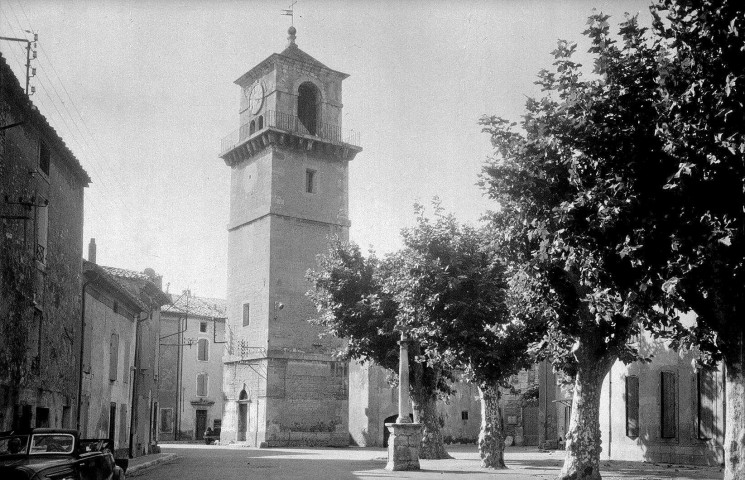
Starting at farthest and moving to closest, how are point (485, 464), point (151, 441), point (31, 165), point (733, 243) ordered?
point (151, 441), point (485, 464), point (31, 165), point (733, 243)

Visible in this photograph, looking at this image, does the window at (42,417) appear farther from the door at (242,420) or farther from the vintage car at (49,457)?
the door at (242,420)

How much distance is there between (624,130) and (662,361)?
14.3m

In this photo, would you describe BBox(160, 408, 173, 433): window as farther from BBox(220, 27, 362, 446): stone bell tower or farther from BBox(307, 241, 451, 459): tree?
BBox(307, 241, 451, 459): tree

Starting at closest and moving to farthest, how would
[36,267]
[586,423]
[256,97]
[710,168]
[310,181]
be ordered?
Answer: [710,168] → [586,423] → [36,267] → [310,181] → [256,97]

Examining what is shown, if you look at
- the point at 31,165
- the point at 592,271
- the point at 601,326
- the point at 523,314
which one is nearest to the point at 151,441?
the point at 31,165

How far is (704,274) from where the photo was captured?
13.0 m

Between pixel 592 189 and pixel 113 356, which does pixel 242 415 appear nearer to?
pixel 113 356

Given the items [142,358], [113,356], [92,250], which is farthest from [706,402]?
[92,250]

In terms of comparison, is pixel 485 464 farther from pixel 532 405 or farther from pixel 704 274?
pixel 532 405

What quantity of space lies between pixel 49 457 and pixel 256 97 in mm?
40680

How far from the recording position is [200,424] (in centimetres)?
6256

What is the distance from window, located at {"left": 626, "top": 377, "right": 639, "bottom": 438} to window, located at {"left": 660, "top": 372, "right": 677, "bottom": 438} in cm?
124

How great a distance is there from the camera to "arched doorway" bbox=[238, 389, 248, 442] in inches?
→ 1852

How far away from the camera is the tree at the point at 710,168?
12227mm
